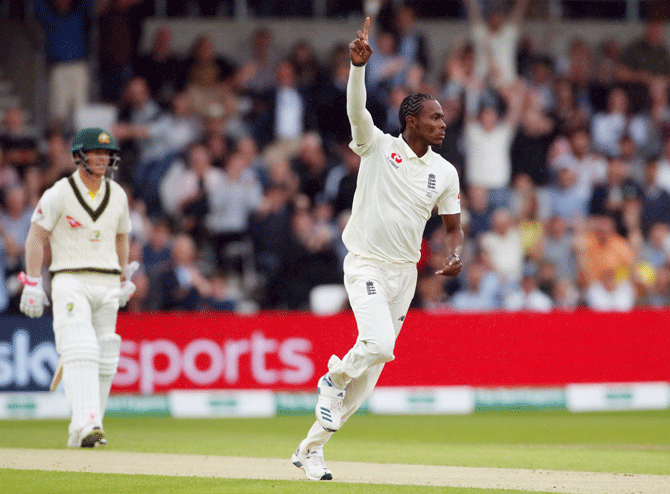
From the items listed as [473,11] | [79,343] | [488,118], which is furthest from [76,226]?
[473,11]

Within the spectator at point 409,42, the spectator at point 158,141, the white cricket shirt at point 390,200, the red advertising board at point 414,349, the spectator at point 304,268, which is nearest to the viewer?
the white cricket shirt at point 390,200

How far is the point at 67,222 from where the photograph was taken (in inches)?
357

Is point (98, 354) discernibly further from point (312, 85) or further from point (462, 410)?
point (312, 85)

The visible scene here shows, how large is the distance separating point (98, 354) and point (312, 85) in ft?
27.1

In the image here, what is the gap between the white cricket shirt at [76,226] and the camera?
9023mm

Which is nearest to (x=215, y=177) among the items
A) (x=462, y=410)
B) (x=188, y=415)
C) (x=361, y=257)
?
(x=188, y=415)

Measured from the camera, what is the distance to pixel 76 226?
908cm

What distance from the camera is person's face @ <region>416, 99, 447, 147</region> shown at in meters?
7.30

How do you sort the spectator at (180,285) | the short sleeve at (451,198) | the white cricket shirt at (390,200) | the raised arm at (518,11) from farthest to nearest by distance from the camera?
1. the raised arm at (518,11)
2. the spectator at (180,285)
3. the short sleeve at (451,198)
4. the white cricket shirt at (390,200)

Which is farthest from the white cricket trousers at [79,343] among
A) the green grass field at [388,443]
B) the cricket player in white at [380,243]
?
the cricket player in white at [380,243]

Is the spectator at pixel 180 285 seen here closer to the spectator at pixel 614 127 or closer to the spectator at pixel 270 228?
the spectator at pixel 270 228

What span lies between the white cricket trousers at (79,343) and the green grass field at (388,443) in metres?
0.40

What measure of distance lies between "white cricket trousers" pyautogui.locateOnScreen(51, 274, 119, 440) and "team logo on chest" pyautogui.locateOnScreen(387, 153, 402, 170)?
3.02 metres

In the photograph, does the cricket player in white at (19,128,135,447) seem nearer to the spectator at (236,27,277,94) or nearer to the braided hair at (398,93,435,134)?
the braided hair at (398,93,435,134)
